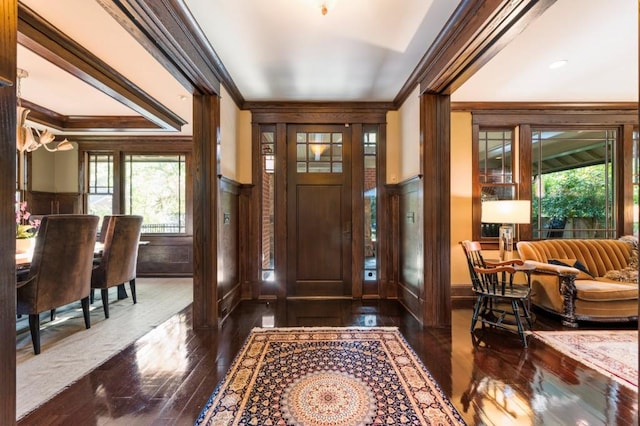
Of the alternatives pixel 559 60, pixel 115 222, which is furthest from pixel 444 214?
pixel 115 222

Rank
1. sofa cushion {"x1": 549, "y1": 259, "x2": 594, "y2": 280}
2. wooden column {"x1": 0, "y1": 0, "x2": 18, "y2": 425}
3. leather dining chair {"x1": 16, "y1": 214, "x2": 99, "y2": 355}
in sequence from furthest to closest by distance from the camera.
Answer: sofa cushion {"x1": 549, "y1": 259, "x2": 594, "y2": 280} < leather dining chair {"x1": 16, "y1": 214, "x2": 99, "y2": 355} < wooden column {"x1": 0, "y1": 0, "x2": 18, "y2": 425}

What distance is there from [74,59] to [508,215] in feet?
15.1

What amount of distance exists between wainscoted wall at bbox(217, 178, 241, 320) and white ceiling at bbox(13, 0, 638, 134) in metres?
1.27

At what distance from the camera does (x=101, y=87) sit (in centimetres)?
311

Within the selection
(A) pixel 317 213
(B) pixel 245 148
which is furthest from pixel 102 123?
(A) pixel 317 213

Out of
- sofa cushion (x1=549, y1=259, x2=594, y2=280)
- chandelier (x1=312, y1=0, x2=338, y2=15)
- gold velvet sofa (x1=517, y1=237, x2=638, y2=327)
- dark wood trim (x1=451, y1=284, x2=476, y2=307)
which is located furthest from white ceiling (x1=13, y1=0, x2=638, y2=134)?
dark wood trim (x1=451, y1=284, x2=476, y2=307)

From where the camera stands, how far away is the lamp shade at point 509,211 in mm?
3258

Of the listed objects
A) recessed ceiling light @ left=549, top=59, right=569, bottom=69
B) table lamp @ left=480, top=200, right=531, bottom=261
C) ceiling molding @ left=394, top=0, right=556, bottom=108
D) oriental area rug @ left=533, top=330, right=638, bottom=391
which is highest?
recessed ceiling light @ left=549, top=59, right=569, bottom=69

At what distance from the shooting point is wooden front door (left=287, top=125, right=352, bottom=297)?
159 inches

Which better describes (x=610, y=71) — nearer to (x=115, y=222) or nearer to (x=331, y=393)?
(x=331, y=393)

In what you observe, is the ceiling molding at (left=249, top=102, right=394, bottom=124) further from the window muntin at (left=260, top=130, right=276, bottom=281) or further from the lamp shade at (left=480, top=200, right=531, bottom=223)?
the lamp shade at (left=480, top=200, right=531, bottom=223)

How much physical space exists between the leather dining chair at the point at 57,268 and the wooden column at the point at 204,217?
1.03 meters

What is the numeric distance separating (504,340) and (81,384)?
11.0 feet

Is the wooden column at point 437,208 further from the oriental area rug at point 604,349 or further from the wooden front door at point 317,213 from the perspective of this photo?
the wooden front door at point 317,213
